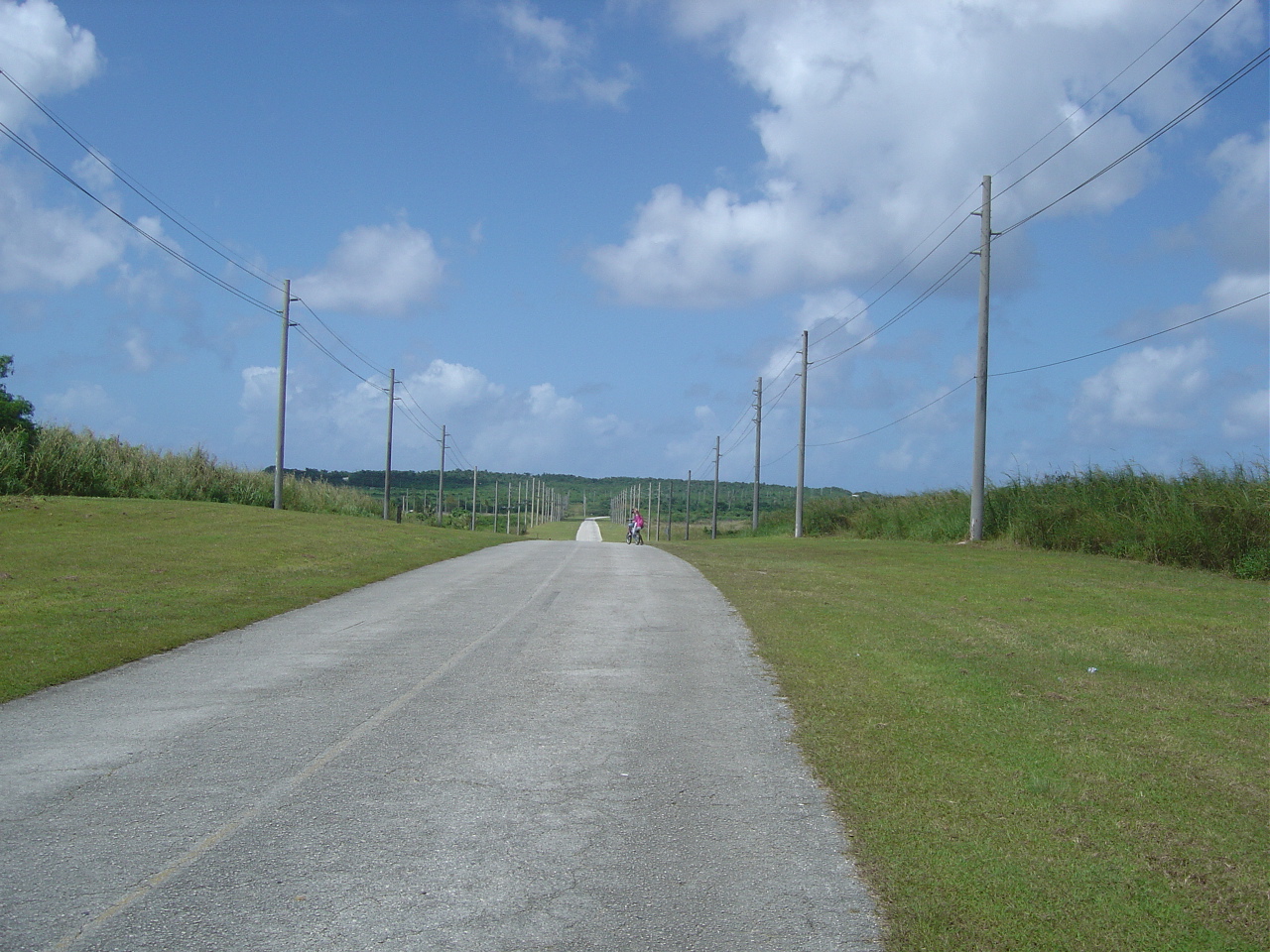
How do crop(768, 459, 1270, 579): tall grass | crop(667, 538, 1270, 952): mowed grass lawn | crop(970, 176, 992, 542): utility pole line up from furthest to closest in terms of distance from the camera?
crop(970, 176, 992, 542): utility pole → crop(768, 459, 1270, 579): tall grass → crop(667, 538, 1270, 952): mowed grass lawn

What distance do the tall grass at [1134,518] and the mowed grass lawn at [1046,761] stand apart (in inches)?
235

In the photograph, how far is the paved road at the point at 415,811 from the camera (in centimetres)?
446

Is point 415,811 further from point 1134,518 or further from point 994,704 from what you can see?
point 1134,518

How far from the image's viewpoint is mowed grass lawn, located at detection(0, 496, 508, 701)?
11789 millimetres

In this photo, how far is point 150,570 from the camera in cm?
1961

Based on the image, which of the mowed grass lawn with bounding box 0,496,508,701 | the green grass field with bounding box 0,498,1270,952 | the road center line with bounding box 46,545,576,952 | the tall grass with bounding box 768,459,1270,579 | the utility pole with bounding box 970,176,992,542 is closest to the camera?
the road center line with bounding box 46,545,576,952

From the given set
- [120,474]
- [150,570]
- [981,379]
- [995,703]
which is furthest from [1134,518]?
[120,474]

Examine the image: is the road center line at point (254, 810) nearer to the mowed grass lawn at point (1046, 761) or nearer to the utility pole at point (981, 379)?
the mowed grass lawn at point (1046, 761)

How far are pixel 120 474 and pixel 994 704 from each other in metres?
41.5

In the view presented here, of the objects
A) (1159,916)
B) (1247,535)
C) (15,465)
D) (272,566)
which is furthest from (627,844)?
(15,465)

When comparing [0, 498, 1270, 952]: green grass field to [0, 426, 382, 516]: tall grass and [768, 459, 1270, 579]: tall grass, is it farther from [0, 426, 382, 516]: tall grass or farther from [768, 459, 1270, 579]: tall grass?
[0, 426, 382, 516]: tall grass

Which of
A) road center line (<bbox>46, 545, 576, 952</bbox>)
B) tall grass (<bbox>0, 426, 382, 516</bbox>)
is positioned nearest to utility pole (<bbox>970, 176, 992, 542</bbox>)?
road center line (<bbox>46, 545, 576, 952</bbox>)

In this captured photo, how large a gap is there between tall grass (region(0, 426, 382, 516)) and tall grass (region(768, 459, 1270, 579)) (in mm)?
31883

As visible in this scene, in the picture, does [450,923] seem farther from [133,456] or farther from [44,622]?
[133,456]
